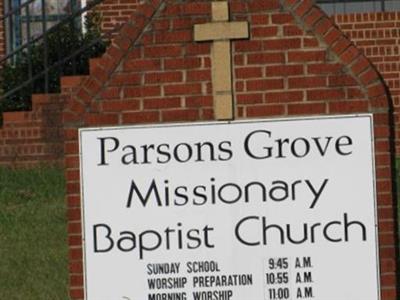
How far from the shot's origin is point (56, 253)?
9.94m

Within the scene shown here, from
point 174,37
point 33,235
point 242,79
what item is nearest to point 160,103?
point 174,37

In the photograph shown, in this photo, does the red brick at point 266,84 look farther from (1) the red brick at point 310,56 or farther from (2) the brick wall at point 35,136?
(2) the brick wall at point 35,136

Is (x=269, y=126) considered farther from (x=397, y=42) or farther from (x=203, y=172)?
(x=397, y=42)

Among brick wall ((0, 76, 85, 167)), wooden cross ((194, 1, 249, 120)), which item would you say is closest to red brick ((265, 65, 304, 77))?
wooden cross ((194, 1, 249, 120))

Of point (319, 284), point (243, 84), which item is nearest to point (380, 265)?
point (319, 284)

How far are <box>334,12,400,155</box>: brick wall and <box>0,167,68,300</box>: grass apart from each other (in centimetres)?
370

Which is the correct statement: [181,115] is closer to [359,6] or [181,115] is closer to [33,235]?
[33,235]

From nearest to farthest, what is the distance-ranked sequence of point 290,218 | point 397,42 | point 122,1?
point 290,218 → point 397,42 → point 122,1

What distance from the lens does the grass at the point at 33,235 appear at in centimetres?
924

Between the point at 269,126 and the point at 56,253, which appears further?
the point at 56,253

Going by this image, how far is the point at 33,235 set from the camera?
10.5 m

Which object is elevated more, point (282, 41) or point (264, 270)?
point (282, 41)

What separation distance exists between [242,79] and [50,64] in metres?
7.11

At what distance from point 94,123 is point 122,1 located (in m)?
8.64
